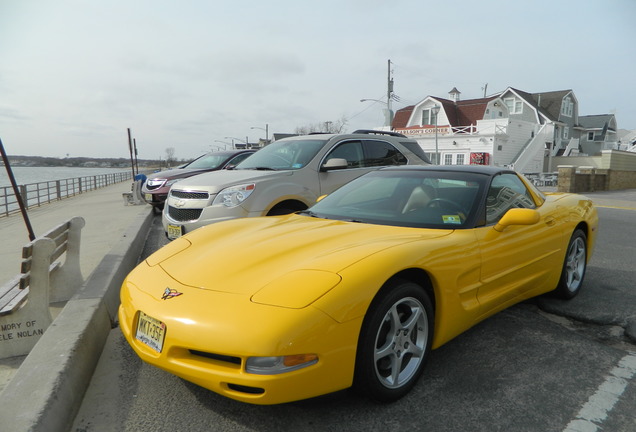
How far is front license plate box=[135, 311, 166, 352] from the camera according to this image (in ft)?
7.01

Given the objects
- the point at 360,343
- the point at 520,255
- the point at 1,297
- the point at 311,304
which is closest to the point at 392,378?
the point at 360,343

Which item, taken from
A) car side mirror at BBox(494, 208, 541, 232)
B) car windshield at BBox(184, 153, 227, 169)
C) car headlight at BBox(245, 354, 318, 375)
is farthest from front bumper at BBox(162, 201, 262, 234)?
car windshield at BBox(184, 153, 227, 169)

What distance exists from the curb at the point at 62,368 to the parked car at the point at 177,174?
6.97m

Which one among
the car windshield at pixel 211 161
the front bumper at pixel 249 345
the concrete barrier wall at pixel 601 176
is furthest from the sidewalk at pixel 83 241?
the concrete barrier wall at pixel 601 176

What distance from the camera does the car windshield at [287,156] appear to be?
20.5 feet

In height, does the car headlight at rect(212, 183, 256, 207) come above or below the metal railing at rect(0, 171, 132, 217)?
above

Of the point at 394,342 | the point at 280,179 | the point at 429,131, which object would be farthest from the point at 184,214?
the point at 429,131

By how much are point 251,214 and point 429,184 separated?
101 inches

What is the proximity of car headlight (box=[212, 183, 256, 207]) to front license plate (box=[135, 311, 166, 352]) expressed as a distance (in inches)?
124

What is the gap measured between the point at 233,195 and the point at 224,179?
0.45 m

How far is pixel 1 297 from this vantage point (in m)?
3.16

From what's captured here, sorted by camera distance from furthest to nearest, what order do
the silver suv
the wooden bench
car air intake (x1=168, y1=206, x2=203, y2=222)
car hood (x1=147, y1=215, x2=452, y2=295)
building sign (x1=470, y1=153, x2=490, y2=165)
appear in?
1. building sign (x1=470, y1=153, x2=490, y2=165)
2. car air intake (x1=168, y1=206, x2=203, y2=222)
3. the silver suv
4. the wooden bench
5. car hood (x1=147, y1=215, x2=452, y2=295)

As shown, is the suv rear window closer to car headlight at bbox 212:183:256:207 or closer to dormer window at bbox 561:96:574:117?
car headlight at bbox 212:183:256:207

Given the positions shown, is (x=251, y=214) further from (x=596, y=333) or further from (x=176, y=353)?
(x=596, y=333)
